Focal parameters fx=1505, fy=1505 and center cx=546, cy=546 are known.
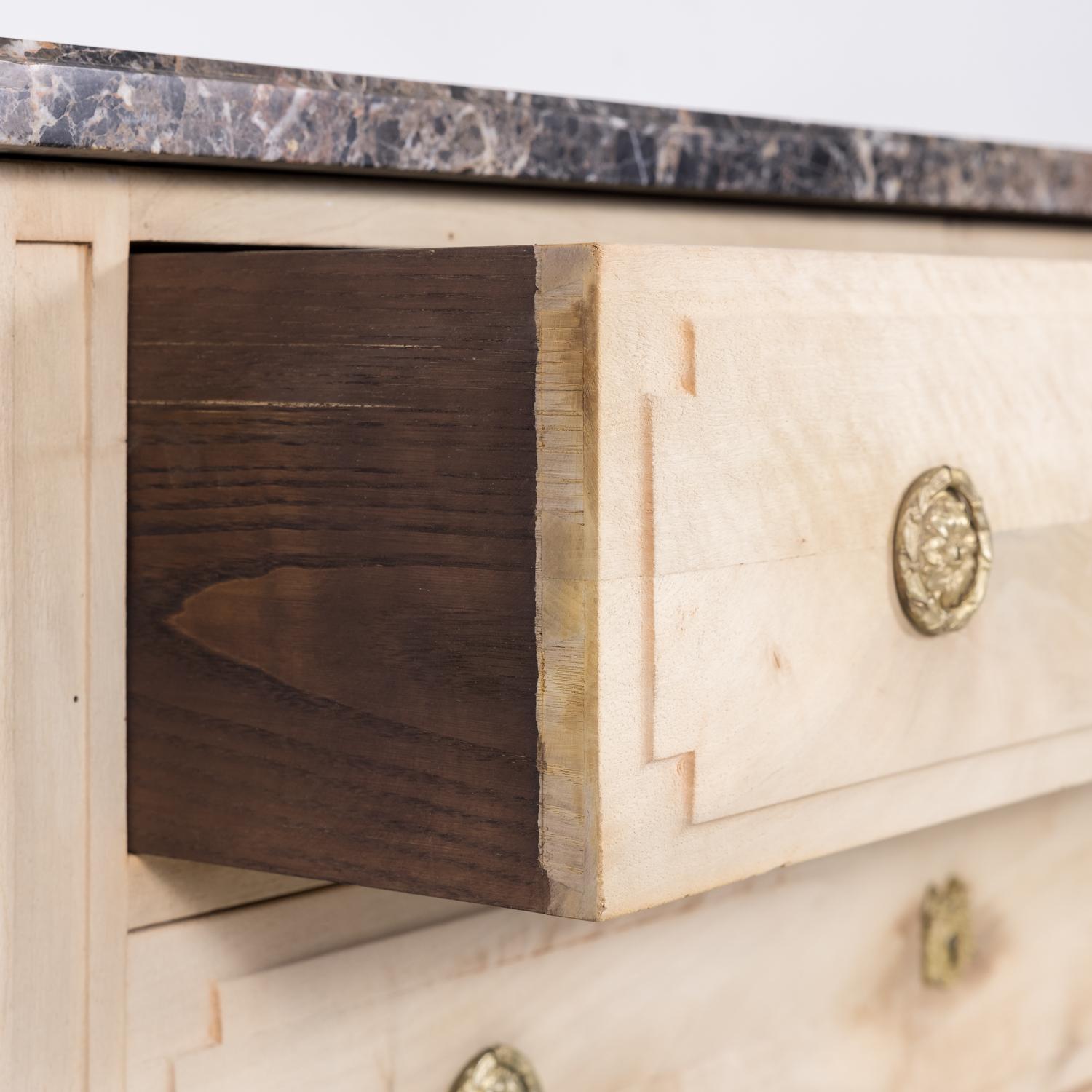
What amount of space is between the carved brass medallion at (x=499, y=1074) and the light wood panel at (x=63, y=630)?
0.12 m

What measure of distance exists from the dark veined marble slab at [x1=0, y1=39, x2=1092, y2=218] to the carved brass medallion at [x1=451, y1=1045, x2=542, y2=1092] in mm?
297

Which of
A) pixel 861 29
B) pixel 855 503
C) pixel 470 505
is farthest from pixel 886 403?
pixel 861 29

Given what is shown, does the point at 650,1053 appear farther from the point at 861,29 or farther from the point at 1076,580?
the point at 861,29

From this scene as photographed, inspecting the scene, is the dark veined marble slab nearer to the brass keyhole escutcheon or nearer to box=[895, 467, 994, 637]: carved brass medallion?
box=[895, 467, 994, 637]: carved brass medallion

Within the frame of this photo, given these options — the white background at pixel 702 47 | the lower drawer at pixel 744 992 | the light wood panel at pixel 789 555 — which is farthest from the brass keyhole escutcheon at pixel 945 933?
the white background at pixel 702 47

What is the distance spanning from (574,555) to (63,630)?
173 millimetres

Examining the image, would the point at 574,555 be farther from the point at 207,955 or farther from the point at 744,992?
the point at 744,992

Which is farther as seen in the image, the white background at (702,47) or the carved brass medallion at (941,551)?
the white background at (702,47)

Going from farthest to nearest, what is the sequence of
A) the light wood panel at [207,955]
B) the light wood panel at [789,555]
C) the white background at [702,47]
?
the white background at [702,47] → the light wood panel at [207,955] → the light wood panel at [789,555]

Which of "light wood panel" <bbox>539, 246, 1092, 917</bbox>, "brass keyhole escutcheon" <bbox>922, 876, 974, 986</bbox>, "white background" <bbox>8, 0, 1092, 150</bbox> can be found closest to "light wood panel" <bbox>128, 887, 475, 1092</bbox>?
"light wood panel" <bbox>539, 246, 1092, 917</bbox>

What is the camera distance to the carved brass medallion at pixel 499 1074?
1.70 ft

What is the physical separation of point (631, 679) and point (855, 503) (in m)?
0.10

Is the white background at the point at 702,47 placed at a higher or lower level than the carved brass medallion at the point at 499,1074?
higher

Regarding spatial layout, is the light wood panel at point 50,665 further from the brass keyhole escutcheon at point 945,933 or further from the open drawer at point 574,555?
the brass keyhole escutcheon at point 945,933
